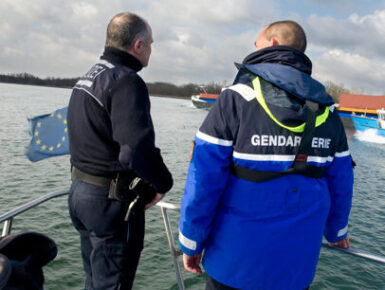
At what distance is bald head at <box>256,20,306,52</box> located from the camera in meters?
1.81

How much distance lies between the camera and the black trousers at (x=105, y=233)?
198cm

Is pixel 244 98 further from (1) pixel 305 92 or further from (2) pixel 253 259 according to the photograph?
(2) pixel 253 259

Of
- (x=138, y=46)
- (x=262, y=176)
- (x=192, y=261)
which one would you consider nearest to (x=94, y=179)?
(x=192, y=261)

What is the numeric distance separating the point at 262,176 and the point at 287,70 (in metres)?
0.57

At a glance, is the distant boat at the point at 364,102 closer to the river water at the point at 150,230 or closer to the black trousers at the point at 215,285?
the river water at the point at 150,230

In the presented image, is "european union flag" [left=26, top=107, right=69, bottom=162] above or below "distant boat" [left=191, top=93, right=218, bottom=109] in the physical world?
below

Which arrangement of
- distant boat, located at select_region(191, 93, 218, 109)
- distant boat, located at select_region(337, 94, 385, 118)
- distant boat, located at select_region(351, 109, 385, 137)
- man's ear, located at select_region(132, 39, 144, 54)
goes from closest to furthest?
man's ear, located at select_region(132, 39, 144, 54)
distant boat, located at select_region(351, 109, 385, 137)
distant boat, located at select_region(337, 94, 385, 118)
distant boat, located at select_region(191, 93, 218, 109)

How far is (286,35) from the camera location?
5.95ft

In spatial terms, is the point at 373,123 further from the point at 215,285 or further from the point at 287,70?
the point at 215,285

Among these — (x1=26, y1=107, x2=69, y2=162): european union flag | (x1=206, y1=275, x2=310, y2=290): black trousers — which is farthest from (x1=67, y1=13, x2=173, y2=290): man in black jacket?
(x1=26, y1=107, x2=69, y2=162): european union flag

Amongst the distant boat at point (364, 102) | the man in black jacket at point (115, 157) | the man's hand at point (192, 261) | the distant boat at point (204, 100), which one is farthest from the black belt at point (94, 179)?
the distant boat at point (204, 100)

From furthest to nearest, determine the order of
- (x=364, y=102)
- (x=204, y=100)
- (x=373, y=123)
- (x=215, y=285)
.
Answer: (x=204, y=100) < (x=364, y=102) < (x=373, y=123) < (x=215, y=285)

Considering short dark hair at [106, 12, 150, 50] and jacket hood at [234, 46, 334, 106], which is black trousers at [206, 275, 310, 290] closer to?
jacket hood at [234, 46, 334, 106]

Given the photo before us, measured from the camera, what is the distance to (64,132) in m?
3.56
